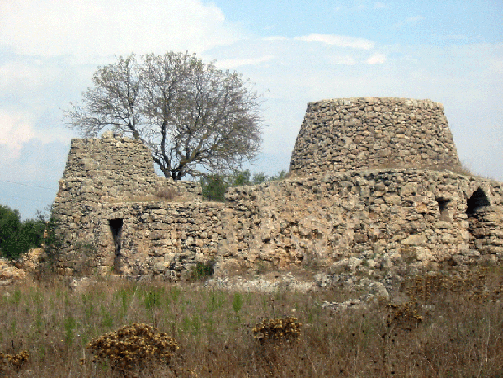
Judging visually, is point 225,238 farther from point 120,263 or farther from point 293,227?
point 120,263

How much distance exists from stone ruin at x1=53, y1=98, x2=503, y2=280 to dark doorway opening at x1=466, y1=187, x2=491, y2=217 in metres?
0.02

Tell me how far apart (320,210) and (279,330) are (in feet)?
20.2

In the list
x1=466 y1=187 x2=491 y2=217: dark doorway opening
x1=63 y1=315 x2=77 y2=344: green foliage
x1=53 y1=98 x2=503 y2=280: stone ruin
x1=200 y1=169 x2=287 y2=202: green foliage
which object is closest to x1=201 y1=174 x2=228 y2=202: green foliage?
x1=200 y1=169 x2=287 y2=202: green foliage

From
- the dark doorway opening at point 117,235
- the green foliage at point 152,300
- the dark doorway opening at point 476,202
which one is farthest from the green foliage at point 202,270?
the dark doorway opening at point 476,202

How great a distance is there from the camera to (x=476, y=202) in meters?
14.5

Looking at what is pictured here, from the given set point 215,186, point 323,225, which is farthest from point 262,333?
point 215,186

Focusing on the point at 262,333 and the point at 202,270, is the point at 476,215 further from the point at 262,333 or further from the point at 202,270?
the point at 262,333

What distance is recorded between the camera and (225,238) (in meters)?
14.9

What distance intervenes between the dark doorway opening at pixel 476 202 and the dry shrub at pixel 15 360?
10.5m

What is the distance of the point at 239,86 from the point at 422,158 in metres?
13.7

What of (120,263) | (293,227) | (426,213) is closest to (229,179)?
(120,263)

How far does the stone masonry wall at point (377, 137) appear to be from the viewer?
14.7m

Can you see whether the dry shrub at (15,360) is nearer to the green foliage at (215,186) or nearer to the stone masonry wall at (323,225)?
the stone masonry wall at (323,225)

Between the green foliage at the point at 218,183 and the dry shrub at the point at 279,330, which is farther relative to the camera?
the green foliage at the point at 218,183
